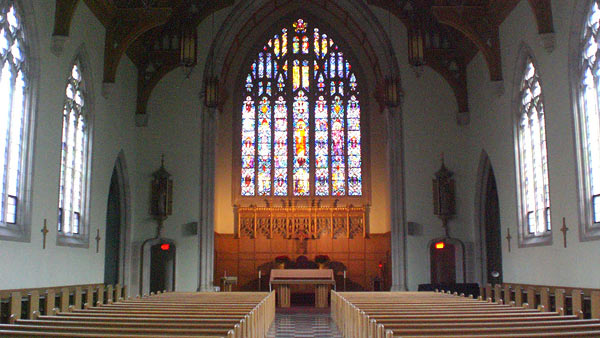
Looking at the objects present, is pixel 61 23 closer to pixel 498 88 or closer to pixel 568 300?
pixel 498 88

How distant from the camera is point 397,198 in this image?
2139cm

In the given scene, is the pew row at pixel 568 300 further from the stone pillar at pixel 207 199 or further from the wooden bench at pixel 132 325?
the stone pillar at pixel 207 199

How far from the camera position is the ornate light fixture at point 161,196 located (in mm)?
20797

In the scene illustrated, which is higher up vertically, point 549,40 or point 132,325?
point 549,40

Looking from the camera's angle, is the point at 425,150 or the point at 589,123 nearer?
the point at 589,123

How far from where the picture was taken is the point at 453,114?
21.7 meters

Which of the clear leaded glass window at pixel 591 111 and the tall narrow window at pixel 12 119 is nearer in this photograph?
the tall narrow window at pixel 12 119

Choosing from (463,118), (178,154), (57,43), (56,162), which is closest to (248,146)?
(178,154)

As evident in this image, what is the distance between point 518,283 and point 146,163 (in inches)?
472

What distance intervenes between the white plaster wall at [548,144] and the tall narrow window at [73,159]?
11.4 m

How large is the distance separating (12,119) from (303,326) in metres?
7.77

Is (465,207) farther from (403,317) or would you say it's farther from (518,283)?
(403,317)

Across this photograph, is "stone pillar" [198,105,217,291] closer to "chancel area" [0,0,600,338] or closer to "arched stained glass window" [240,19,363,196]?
"chancel area" [0,0,600,338]

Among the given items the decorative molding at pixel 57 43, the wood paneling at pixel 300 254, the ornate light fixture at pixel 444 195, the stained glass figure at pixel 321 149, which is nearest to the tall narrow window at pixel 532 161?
the ornate light fixture at pixel 444 195
